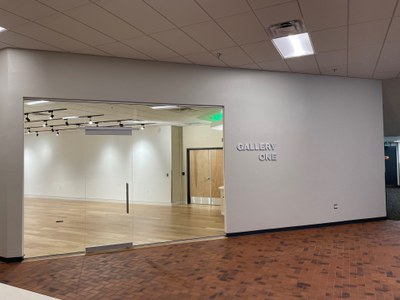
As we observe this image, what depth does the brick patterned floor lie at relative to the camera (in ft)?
12.3

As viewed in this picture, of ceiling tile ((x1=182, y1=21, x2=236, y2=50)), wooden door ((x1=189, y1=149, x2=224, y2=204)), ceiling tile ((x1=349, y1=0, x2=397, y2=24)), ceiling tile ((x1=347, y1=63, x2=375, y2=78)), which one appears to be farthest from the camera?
wooden door ((x1=189, y1=149, x2=224, y2=204))

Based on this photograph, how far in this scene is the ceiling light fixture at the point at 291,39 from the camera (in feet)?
14.9

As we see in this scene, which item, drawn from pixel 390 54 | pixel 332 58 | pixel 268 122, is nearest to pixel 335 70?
pixel 332 58

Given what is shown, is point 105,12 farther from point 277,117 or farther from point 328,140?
point 328,140

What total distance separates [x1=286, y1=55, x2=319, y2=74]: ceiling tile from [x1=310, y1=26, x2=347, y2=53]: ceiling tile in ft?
1.41

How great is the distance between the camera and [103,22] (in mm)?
4301

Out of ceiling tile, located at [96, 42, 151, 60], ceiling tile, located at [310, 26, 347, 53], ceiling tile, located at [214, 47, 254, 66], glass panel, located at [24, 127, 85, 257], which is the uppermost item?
ceiling tile, located at [310, 26, 347, 53]

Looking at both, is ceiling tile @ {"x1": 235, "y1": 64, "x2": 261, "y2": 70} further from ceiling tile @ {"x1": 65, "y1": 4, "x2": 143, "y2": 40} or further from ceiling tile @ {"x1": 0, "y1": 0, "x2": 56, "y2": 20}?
ceiling tile @ {"x1": 0, "y1": 0, "x2": 56, "y2": 20}

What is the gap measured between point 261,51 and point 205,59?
105 centimetres

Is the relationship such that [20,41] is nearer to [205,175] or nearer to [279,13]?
[279,13]

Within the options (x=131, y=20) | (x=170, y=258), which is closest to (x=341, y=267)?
(x=170, y=258)

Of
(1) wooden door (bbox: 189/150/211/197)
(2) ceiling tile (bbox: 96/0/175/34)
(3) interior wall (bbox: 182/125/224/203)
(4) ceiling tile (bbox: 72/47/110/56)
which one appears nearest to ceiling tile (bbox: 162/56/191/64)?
(4) ceiling tile (bbox: 72/47/110/56)

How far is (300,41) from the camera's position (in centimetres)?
521

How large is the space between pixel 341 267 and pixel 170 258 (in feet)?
8.38
